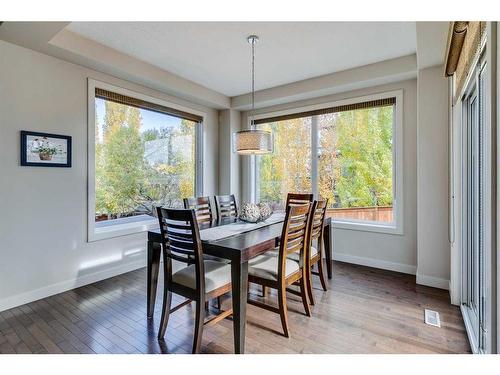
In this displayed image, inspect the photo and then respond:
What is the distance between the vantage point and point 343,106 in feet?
13.0

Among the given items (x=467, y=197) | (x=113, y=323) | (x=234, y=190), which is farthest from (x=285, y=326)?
(x=234, y=190)

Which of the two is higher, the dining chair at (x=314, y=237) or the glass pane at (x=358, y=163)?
the glass pane at (x=358, y=163)

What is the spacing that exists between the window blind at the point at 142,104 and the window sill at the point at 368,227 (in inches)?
107

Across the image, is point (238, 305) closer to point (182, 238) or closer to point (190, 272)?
point (190, 272)

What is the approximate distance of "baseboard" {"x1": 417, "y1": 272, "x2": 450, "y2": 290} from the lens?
9.61 ft

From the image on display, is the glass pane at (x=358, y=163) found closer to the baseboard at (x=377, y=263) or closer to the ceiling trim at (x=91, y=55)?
the baseboard at (x=377, y=263)

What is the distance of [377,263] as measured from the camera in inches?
145

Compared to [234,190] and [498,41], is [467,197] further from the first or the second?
[234,190]

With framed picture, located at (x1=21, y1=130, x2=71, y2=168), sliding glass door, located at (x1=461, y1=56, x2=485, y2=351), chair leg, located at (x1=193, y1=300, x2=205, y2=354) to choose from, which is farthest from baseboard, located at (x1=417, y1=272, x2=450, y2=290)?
framed picture, located at (x1=21, y1=130, x2=71, y2=168)

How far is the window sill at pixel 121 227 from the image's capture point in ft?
10.7

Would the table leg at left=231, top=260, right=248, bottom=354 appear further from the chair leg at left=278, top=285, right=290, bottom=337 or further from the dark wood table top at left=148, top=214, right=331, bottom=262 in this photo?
the chair leg at left=278, top=285, right=290, bottom=337

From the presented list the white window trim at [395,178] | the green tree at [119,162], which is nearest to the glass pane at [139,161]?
the green tree at [119,162]
